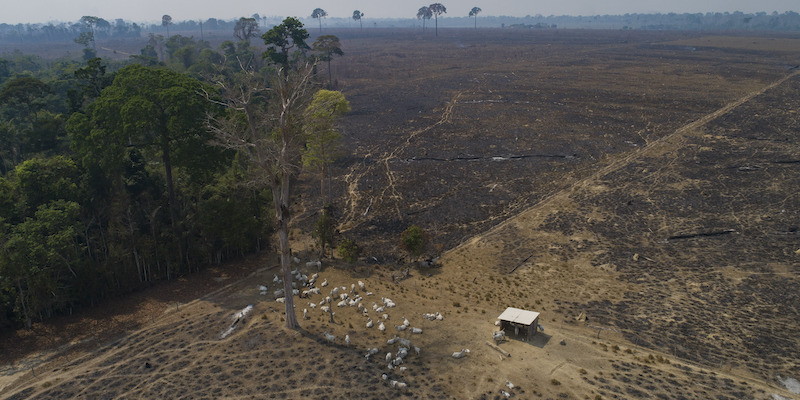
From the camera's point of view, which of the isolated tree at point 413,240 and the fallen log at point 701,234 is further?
the fallen log at point 701,234

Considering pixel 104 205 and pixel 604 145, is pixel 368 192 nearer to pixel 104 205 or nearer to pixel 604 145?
pixel 104 205

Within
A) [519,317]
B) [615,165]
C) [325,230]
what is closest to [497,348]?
[519,317]

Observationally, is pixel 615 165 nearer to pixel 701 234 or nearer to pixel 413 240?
pixel 701 234

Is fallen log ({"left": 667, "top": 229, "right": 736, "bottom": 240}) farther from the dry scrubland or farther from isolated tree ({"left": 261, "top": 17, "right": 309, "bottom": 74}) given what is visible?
isolated tree ({"left": 261, "top": 17, "right": 309, "bottom": 74})

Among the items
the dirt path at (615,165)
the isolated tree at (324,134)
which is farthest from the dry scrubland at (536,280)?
the isolated tree at (324,134)

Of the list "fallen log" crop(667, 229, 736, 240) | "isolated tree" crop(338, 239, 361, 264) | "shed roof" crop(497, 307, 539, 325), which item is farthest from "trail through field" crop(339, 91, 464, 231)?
"fallen log" crop(667, 229, 736, 240)

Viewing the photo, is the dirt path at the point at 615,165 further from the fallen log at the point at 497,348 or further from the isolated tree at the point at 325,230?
the fallen log at the point at 497,348
